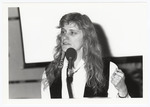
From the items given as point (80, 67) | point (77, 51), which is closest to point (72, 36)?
point (77, 51)

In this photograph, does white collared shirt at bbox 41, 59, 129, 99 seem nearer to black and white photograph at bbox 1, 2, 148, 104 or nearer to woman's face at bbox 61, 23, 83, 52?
black and white photograph at bbox 1, 2, 148, 104

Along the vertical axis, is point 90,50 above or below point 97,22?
below

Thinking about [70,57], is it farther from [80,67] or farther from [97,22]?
[97,22]

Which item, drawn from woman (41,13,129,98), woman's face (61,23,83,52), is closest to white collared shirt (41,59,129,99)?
woman (41,13,129,98)

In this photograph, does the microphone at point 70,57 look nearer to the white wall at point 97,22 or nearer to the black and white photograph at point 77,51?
the black and white photograph at point 77,51

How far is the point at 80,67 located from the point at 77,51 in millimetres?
114

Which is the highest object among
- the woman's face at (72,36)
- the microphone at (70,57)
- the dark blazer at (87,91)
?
the woman's face at (72,36)

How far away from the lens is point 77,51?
6.16ft

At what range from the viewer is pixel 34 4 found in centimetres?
192

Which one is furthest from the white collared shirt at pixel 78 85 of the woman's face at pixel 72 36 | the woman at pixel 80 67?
the woman's face at pixel 72 36

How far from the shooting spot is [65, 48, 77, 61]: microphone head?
1.88m

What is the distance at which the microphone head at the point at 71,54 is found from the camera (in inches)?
73.9

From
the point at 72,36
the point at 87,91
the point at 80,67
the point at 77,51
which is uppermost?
the point at 72,36

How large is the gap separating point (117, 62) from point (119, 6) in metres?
0.39
